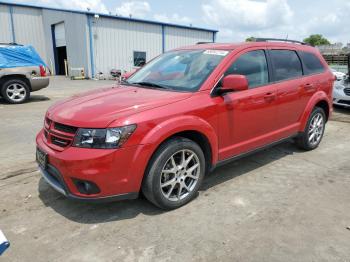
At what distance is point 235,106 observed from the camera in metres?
3.84

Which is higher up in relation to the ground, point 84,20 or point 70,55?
point 84,20

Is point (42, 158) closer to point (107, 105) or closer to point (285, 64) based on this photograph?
point (107, 105)

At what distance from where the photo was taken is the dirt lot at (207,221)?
109 inches

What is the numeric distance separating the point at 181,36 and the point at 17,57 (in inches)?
798

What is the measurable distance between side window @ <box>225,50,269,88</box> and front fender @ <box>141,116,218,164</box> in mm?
790

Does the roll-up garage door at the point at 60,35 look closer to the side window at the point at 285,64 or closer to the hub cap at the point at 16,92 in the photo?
the hub cap at the point at 16,92

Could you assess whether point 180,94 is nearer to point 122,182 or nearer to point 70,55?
point 122,182

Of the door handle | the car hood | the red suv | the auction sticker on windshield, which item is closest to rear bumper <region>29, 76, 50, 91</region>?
the red suv

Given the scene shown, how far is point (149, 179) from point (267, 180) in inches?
71.1

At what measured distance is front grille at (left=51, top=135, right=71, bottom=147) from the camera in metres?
3.08

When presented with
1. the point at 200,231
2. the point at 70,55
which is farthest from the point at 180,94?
the point at 70,55

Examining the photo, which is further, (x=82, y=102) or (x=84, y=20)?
(x=84, y=20)

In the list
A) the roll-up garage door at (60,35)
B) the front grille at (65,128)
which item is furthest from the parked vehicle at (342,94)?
the roll-up garage door at (60,35)

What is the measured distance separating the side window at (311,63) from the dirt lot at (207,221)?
5.07ft
